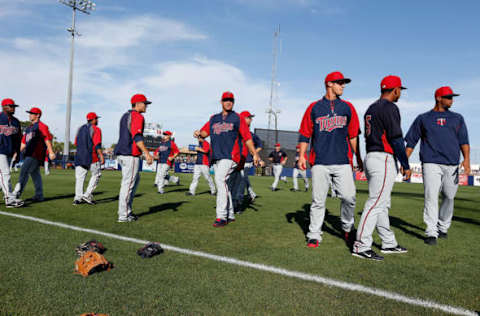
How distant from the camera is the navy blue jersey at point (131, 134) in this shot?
19.0 feet

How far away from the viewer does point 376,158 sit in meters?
4.14

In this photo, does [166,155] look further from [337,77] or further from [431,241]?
[431,241]

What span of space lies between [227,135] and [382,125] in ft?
8.89

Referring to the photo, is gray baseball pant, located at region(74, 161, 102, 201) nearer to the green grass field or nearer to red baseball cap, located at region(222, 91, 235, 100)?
the green grass field

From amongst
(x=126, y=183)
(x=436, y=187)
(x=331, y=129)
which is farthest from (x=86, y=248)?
(x=436, y=187)

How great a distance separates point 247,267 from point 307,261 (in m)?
0.74

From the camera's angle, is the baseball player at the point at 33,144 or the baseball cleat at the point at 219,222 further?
the baseball player at the point at 33,144

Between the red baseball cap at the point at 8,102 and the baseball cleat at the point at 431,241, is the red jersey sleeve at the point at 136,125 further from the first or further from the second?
the baseball cleat at the point at 431,241

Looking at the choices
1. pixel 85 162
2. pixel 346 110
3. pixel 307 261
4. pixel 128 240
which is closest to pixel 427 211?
pixel 346 110

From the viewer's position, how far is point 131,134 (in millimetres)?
5793

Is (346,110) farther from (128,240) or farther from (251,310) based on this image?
(128,240)

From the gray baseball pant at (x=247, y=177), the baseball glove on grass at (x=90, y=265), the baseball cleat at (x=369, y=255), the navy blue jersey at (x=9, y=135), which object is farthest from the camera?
the gray baseball pant at (x=247, y=177)

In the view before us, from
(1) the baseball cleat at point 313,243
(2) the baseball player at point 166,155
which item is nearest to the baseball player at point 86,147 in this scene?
(2) the baseball player at point 166,155

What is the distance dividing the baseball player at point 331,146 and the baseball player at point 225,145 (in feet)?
5.50
